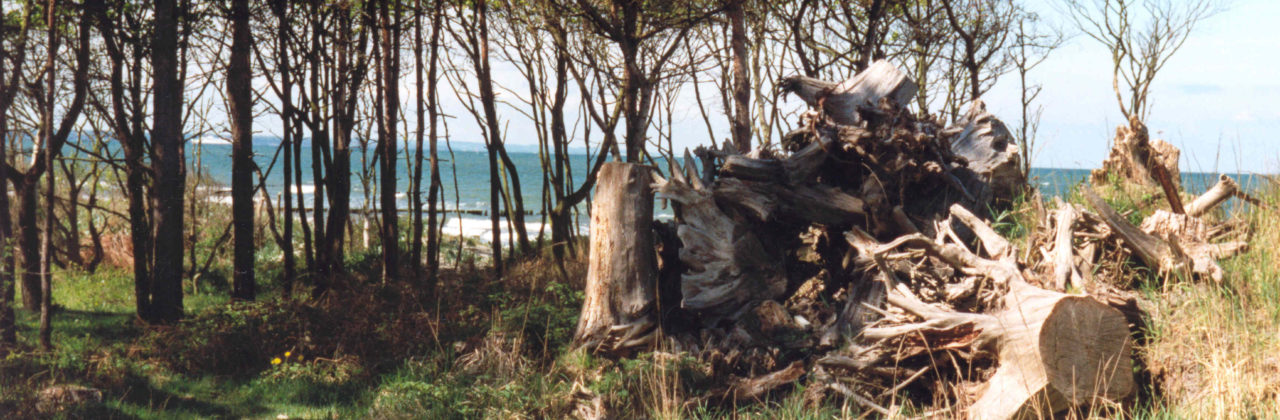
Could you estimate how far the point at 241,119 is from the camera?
24.4 feet

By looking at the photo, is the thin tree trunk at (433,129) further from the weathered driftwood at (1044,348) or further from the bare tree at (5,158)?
the weathered driftwood at (1044,348)

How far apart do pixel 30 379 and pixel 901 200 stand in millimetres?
5868

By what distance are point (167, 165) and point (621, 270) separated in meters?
3.93

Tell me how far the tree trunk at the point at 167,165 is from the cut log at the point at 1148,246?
677 cm

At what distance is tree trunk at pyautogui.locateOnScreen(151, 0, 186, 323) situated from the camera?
6824 mm

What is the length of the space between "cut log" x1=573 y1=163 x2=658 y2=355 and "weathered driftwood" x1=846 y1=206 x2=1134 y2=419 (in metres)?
1.81

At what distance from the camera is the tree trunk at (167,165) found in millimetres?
6824

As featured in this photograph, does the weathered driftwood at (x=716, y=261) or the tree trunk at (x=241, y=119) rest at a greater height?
the tree trunk at (x=241, y=119)

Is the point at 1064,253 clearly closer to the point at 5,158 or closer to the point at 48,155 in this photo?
the point at 5,158

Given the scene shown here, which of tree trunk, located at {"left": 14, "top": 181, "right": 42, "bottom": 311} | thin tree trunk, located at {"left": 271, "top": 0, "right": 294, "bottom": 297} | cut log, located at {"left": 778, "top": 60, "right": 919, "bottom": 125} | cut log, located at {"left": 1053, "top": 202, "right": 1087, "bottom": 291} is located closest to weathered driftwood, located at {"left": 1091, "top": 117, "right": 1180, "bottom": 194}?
cut log, located at {"left": 778, "top": 60, "right": 919, "bottom": 125}

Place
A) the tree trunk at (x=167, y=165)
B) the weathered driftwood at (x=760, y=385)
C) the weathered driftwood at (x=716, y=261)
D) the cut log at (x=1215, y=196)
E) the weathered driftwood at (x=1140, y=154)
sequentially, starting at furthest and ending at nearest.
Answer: the weathered driftwood at (x=1140, y=154) → the tree trunk at (x=167, y=165) → the cut log at (x=1215, y=196) → the weathered driftwood at (x=716, y=261) → the weathered driftwood at (x=760, y=385)

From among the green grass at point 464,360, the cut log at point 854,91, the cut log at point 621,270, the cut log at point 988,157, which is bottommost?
the green grass at point 464,360

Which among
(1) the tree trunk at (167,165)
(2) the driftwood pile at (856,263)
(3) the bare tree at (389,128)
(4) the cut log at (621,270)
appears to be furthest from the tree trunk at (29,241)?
(2) the driftwood pile at (856,263)

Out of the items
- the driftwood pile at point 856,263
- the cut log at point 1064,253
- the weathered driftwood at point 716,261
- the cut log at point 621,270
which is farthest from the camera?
the weathered driftwood at point 716,261
